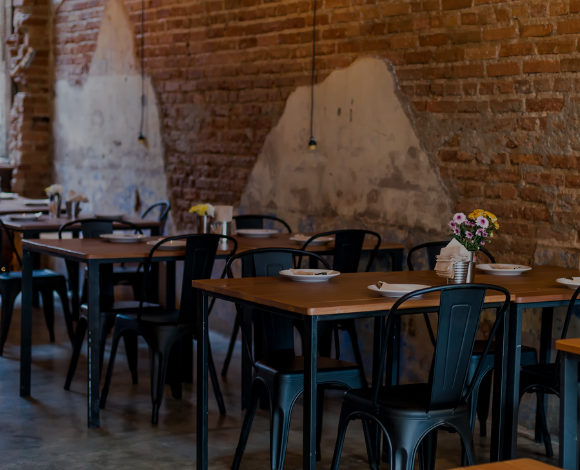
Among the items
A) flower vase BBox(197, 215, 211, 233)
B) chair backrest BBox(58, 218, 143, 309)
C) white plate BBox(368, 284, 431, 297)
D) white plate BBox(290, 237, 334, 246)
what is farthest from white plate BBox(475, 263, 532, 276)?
chair backrest BBox(58, 218, 143, 309)

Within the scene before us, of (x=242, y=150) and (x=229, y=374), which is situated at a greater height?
(x=242, y=150)

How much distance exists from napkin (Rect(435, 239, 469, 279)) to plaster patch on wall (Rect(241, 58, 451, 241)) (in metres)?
1.30

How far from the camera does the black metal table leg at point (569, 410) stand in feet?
8.13

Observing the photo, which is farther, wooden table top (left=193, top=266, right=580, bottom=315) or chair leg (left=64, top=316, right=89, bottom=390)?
chair leg (left=64, top=316, right=89, bottom=390)

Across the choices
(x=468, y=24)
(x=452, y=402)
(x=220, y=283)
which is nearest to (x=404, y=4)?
(x=468, y=24)

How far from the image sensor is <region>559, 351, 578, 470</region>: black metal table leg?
2.48m

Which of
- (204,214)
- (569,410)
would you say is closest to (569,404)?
(569,410)

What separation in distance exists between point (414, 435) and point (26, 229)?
360cm

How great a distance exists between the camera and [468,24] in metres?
4.49

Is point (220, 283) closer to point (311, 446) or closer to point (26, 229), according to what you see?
point (311, 446)

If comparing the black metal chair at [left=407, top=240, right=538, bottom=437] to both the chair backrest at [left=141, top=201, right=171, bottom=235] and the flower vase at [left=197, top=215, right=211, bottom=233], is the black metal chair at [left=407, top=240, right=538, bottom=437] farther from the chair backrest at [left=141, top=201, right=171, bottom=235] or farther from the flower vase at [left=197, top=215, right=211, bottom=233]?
the chair backrest at [left=141, top=201, right=171, bottom=235]

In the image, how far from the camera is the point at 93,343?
412 cm

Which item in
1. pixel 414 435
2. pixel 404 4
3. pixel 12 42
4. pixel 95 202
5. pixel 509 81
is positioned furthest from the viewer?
pixel 12 42

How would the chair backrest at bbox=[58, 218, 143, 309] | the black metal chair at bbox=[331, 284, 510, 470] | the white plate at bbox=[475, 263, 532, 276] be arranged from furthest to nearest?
the chair backrest at bbox=[58, 218, 143, 309] < the white plate at bbox=[475, 263, 532, 276] < the black metal chair at bbox=[331, 284, 510, 470]
